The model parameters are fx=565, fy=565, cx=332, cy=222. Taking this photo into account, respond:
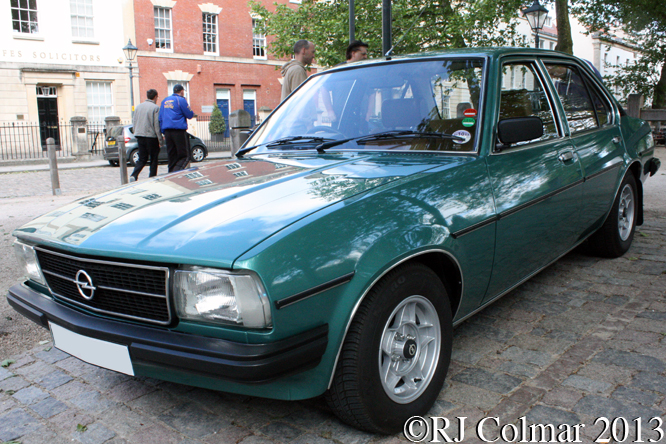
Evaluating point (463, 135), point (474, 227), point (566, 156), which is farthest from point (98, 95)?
point (474, 227)

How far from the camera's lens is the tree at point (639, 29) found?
69.4ft

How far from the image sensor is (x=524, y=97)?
11.7 ft

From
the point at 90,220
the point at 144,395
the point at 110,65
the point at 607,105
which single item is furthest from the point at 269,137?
the point at 110,65

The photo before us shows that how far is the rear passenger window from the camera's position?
4.04 metres

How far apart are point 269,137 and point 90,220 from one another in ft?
4.97

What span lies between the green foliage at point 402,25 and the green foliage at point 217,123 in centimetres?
705

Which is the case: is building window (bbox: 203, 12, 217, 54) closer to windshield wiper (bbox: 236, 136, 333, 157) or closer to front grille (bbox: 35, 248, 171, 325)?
windshield wiper (bbox: 236, 136, 333, 157)

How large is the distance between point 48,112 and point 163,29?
6.74m

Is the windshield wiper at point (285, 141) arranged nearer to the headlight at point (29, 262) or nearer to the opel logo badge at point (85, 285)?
the headlight at point (29, 262)

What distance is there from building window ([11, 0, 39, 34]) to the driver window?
990 inches

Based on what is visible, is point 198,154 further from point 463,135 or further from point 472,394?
point 472,394

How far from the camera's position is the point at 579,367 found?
2.96 meters

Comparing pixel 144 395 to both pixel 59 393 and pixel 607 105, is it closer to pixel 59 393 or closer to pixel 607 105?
pixel 59 393

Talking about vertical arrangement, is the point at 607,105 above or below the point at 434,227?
above
